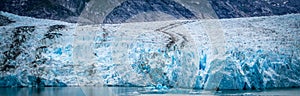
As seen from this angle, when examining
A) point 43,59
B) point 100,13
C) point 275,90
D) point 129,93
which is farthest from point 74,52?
point 100,13

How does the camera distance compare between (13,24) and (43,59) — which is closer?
(43,59)

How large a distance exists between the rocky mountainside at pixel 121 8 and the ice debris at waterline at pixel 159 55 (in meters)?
12.4

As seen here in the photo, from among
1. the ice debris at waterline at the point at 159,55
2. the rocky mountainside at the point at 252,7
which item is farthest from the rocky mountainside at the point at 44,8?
the ice debris at waterline at the point at 159,55

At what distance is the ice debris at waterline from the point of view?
17969 mm

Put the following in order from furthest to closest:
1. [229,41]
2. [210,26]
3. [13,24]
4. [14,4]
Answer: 1. [14,4]
2. [13,24]
3. [210,26]
4. [229,41]

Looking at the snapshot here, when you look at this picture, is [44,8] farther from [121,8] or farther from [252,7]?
[252,7]

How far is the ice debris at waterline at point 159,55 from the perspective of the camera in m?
18.0

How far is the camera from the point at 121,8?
1521 inches

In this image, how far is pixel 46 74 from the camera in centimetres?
2012

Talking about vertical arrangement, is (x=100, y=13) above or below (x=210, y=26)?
above

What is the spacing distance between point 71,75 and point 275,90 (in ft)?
23.3

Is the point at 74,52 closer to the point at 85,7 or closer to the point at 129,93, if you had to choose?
the point at 129,93

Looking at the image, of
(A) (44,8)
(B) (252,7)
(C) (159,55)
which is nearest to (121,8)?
(A) (44,8)

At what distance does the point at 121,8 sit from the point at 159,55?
61.6 feet
